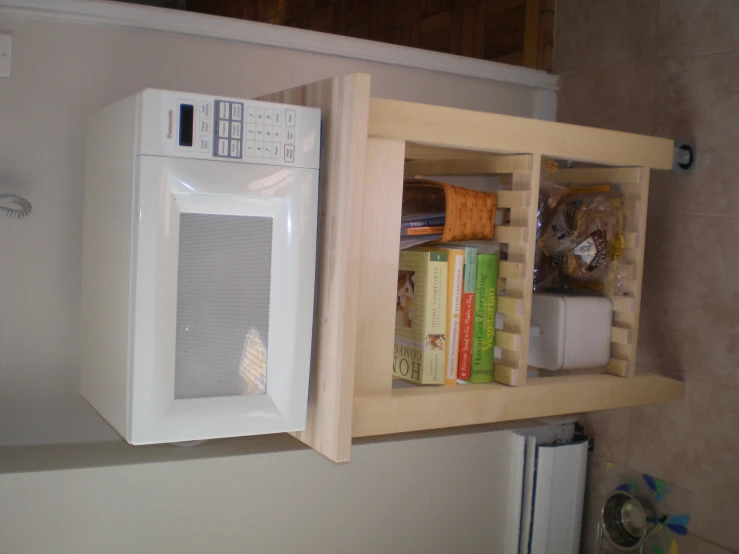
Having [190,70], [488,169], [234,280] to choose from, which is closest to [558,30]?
[488,169]

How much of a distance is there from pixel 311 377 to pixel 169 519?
43cm

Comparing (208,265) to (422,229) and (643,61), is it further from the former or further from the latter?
(643,61)

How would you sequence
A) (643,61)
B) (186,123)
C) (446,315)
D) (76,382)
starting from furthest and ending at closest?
1. (643,61)
2. (76,382)
3. (446,315)
4. (186,123)

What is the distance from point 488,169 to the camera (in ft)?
4.22

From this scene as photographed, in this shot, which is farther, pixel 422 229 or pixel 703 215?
pixel 703 215

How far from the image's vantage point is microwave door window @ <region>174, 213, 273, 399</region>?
0.97 m

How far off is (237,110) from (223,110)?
0.02 metres

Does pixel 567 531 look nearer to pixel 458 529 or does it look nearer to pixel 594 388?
pixel 458 529

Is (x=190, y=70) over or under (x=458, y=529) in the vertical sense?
over

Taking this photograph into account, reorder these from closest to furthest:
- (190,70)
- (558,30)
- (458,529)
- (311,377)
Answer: (311,377) < (190,70) < (458,529) < (558,30)

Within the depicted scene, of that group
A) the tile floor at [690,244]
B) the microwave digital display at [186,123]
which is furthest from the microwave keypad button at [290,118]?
the tile floor at [690,244]

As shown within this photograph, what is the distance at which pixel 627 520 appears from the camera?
1609mm

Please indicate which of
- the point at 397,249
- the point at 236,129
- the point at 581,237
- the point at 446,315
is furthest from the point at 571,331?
the point at 236,129

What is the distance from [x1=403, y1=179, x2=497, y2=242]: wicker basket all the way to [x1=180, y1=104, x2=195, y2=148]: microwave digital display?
450mm
